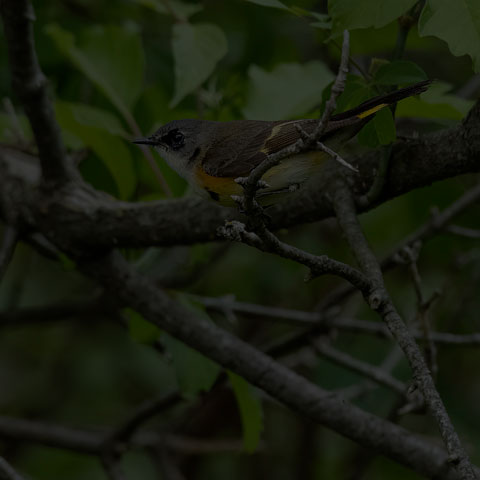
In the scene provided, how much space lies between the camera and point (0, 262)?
9.50ft

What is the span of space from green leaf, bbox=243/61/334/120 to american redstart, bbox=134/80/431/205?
22 cm

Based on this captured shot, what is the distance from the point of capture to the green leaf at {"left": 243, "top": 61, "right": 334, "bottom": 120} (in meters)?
3.08

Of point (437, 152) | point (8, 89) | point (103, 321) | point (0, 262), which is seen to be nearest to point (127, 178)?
point (0, 262)

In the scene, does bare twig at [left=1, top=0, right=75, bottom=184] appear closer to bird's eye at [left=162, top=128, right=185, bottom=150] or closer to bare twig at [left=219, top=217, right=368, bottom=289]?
bird's eye at [left=162, top=128, right=185, bottom=150]

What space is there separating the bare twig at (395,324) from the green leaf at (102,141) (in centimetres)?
109

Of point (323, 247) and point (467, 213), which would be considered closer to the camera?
point (467, 213)

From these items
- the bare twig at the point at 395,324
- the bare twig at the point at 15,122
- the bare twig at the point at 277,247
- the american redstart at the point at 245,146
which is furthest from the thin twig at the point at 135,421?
the bare twig at the point at 277,247

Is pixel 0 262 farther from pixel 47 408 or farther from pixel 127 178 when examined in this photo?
pixel 47 408

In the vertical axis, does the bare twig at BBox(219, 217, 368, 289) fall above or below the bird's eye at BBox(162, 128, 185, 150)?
below

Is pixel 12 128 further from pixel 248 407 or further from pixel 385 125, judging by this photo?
pixel 385 125

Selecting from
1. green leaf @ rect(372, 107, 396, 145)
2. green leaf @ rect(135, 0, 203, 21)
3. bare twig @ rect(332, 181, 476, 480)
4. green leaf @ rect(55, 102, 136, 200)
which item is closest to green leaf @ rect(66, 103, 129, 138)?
green leaf @ rect(55, 102, 136, 200)

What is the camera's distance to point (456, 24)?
6.06 ft

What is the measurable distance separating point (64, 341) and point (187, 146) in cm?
313

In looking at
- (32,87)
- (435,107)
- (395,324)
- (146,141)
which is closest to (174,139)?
(146,141)
